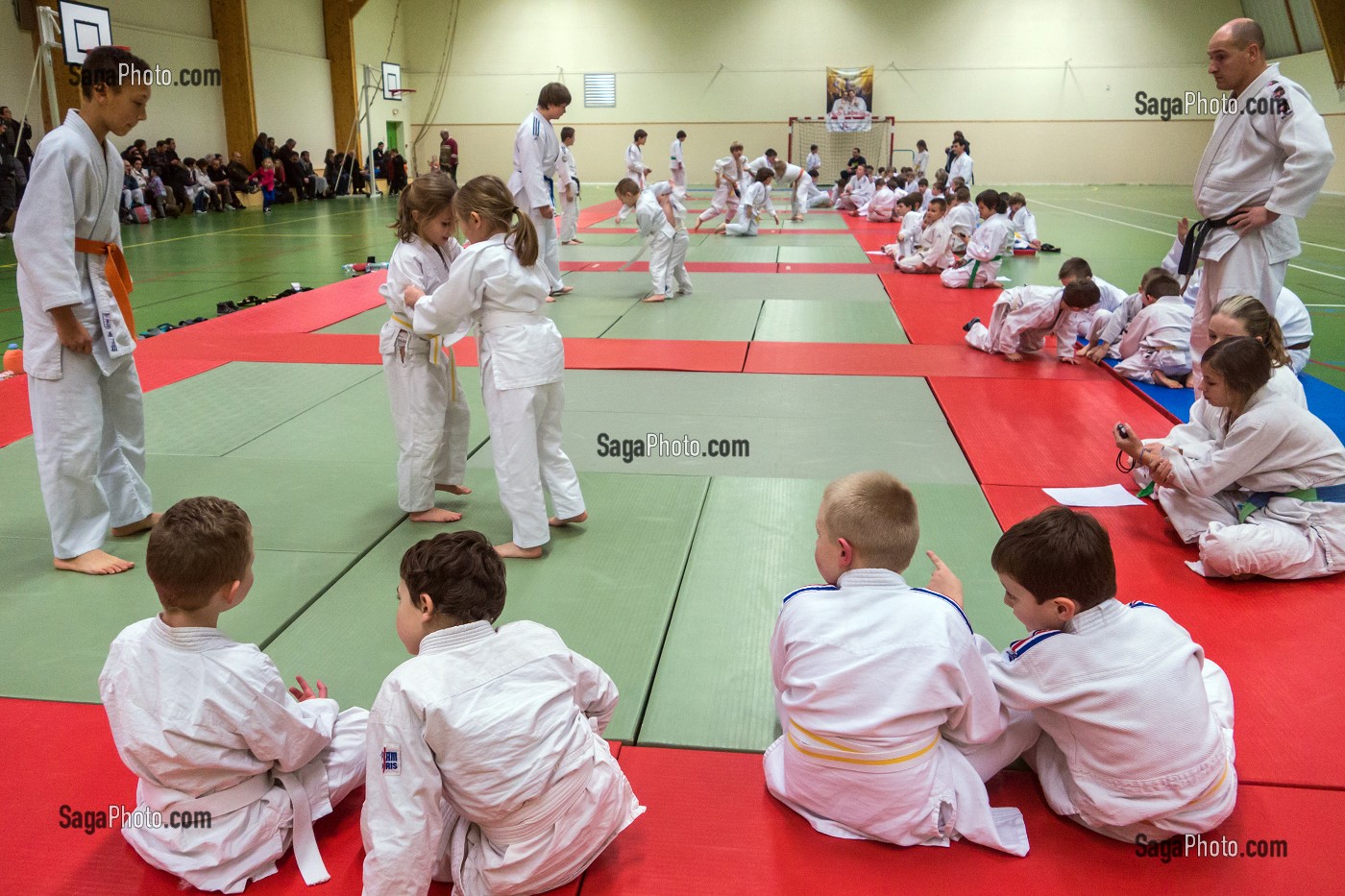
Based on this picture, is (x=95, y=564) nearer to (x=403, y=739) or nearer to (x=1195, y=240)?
(x=403, y=739)

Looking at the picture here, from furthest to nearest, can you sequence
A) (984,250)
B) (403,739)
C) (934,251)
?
(934,251)
(984,250)
(403,739)

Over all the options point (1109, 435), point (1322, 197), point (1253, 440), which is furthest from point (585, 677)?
point (1322, 197)

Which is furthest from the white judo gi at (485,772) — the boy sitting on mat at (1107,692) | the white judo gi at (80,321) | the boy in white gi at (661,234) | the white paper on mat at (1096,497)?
the boy in white gi at (661,234)

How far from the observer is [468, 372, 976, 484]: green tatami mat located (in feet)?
16.3

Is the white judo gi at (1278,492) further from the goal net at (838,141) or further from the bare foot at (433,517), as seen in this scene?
the goal net at (838,141)

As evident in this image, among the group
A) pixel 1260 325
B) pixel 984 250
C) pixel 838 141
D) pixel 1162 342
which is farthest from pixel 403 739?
pixel 838 141

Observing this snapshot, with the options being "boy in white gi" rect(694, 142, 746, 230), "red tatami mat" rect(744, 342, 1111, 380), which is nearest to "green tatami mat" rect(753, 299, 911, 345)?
"red tatami mat" rect(744, 342, 1111, 380)

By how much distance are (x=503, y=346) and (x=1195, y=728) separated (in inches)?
102

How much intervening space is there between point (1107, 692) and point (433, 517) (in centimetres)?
287

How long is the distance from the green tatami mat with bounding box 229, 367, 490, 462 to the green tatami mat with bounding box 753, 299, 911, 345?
3068mm

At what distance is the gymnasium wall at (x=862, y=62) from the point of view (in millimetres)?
27859

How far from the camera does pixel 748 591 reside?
11.9ft

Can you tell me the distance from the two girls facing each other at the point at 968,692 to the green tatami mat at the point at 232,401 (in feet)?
13.0

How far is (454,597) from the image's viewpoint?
207 centimetres
